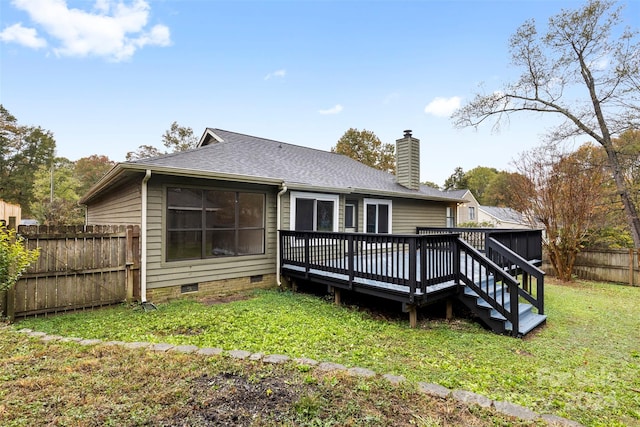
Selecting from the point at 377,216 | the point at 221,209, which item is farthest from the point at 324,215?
the point at 221,209

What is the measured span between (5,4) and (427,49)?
12572 millimetres

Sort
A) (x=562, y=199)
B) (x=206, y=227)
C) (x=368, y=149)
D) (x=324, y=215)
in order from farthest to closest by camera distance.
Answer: (x=368, y=149) → (x=562, y=199) → (x=324, y=215) → (x=206, y=227)

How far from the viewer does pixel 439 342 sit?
4.34 m

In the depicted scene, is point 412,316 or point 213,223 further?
point 213,223

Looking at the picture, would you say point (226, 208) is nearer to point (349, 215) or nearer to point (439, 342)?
point (349, 215)

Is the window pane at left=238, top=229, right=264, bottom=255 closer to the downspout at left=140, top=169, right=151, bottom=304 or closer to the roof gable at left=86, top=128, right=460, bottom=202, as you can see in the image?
the roof gable at left=86, top=128, right=460, bottom=202

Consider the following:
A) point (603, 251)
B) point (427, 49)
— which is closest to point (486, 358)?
point (603, 251)

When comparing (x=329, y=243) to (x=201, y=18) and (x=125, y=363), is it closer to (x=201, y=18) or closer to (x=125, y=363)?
(x=125, y=363)

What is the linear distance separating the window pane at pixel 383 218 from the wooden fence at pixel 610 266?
6.89 metres

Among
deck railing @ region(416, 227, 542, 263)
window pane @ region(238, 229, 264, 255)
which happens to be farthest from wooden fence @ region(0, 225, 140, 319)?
deck railing @ region(416, 227, 542, 263)

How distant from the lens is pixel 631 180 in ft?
38.7

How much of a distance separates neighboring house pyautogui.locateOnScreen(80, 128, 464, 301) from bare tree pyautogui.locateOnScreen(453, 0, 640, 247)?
23.3 ft

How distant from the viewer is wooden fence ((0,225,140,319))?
4770mm

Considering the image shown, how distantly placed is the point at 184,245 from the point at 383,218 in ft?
20.1
